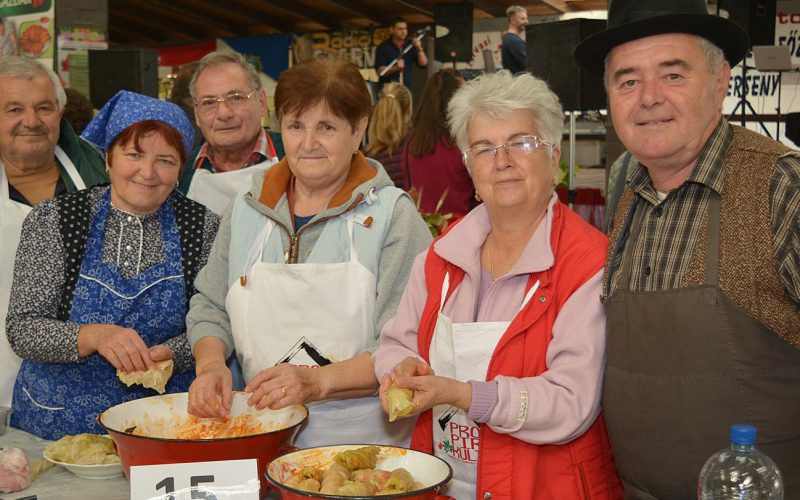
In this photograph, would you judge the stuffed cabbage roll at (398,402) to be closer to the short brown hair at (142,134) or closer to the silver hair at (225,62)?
the short brown hair at (142,134)

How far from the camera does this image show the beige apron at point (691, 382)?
1.76m

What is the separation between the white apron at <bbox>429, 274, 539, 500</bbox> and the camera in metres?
2.04

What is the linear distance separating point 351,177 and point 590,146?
9910 mm

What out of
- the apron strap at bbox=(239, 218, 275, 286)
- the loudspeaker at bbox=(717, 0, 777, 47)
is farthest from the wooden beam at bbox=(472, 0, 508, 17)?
the apron strap at bbox=(239, 218, 275, 286)

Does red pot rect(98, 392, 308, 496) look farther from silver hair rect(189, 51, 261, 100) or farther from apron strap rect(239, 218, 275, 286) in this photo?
silver hair rect(189, 51, 261, 100)

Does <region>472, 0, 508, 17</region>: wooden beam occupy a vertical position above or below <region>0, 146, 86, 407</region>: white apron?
above

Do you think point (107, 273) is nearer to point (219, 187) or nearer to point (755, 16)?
point (219, 187)

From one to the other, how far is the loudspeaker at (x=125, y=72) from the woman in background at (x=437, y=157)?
2.38 m

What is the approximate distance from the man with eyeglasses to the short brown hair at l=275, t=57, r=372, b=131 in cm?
100

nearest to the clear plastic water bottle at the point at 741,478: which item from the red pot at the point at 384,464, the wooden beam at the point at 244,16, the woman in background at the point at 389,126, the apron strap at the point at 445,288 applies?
the red pot at the point at 384,464

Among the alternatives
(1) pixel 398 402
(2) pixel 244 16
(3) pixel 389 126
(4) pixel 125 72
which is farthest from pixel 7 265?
(2) pixel 244 16

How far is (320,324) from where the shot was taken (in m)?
2.37

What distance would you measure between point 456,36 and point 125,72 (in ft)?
18.5

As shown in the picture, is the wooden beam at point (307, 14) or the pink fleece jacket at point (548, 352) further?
the wooden beam at point (307, 14)
